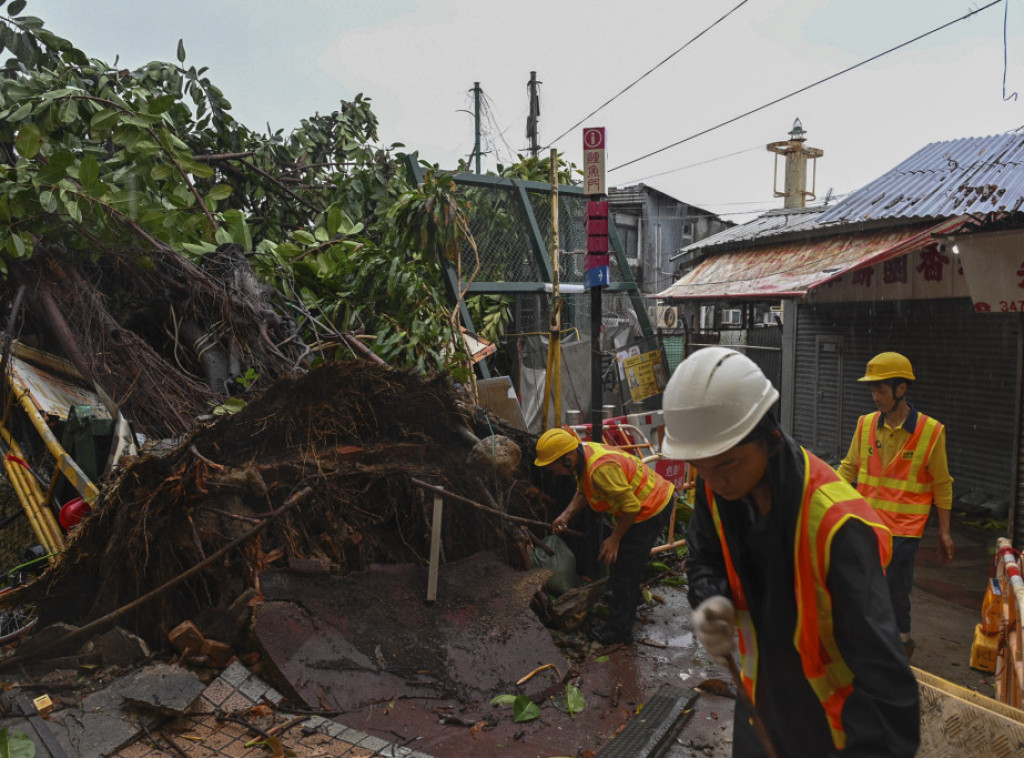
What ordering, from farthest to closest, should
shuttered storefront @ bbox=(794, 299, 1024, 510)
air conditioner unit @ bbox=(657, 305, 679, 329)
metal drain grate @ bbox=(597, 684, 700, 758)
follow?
1. air conditioner unit @ bbox=(657, 305, 679, 329)
2. shuttered storefront @ bbox=(794, 299, 1024, 510)
3. metal drain grate @ bbox=(597, 684, 700, 758)

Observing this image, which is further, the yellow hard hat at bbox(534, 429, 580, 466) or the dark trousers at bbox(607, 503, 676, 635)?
the dark trousers at bbox(607, 503, 676, 635)

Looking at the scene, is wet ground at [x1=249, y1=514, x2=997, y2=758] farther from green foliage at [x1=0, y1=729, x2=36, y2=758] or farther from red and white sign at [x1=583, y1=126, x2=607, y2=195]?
red and white sign at [x1=583, y1=126, x2=607, y2=195]

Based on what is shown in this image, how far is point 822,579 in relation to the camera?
1.65 metres

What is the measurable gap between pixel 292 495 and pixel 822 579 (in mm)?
3491

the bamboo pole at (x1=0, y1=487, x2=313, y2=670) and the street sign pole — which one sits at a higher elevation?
the street sign pole

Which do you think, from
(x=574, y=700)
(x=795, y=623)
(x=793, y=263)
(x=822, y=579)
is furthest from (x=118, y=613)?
(x=793, y=263)

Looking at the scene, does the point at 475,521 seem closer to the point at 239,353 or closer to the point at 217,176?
the point at 239,353

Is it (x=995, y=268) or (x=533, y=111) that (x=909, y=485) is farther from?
(x=533, y=111)

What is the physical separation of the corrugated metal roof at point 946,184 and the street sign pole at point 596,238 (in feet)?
10.8

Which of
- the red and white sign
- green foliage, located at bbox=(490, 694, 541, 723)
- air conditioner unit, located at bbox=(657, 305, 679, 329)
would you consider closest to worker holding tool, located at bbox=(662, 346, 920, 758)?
green foliage, located at bbox=(490, 694, 541, 723)

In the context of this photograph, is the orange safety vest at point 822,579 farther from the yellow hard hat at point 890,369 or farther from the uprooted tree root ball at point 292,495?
the uprooted tree root ball at point 292,495

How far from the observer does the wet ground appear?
3.79 m

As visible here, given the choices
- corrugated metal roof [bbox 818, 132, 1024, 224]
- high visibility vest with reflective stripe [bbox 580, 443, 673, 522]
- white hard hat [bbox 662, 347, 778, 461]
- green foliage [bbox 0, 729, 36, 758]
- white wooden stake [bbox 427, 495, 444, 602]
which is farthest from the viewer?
corrugated metal roof [bbox 818, 132, 1024, 224]

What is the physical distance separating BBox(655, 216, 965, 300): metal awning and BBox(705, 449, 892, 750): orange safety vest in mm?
5680
